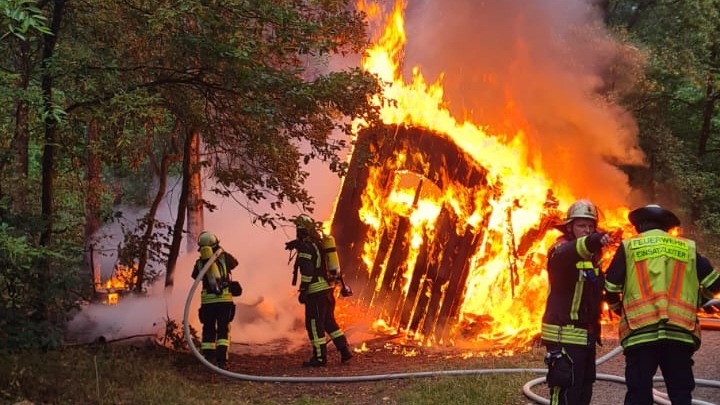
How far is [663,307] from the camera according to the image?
13.1 feet

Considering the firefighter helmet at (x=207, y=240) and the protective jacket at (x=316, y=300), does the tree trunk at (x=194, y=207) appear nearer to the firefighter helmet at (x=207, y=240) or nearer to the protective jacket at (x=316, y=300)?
the firefighter helmet at (x=207, y=240)

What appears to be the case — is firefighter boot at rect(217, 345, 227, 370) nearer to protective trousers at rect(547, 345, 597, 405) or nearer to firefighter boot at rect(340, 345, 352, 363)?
firefighter boot at rect(340, 345, 352, 363)

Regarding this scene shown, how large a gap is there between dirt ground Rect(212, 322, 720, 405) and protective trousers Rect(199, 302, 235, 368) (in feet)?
1.22

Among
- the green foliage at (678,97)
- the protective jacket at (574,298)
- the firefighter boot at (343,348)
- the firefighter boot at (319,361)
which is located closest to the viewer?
the protective jacket at (574,298)

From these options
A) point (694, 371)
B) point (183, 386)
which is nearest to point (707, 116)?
point (694, 371)

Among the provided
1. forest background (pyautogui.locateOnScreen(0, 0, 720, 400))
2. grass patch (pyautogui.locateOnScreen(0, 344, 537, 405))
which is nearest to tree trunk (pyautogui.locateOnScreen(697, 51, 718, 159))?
forest background (pyautogui.locateOnScreen(0, 0, 720, 400))

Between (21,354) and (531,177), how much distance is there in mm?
Answer: 7773

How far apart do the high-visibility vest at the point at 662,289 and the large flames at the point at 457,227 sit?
5.18 metres

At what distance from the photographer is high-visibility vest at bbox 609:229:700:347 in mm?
3986

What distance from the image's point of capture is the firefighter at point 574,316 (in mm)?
4309

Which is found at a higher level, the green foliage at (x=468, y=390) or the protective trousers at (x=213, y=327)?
the protective trousers at (x=213, y=327)

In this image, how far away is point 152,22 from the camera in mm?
5684

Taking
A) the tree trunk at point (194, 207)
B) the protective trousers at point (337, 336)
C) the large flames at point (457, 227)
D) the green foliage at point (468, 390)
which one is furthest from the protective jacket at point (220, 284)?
the tree trunk at point (194, 207)

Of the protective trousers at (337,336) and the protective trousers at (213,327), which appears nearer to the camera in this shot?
the protective trousers at (213,327)
